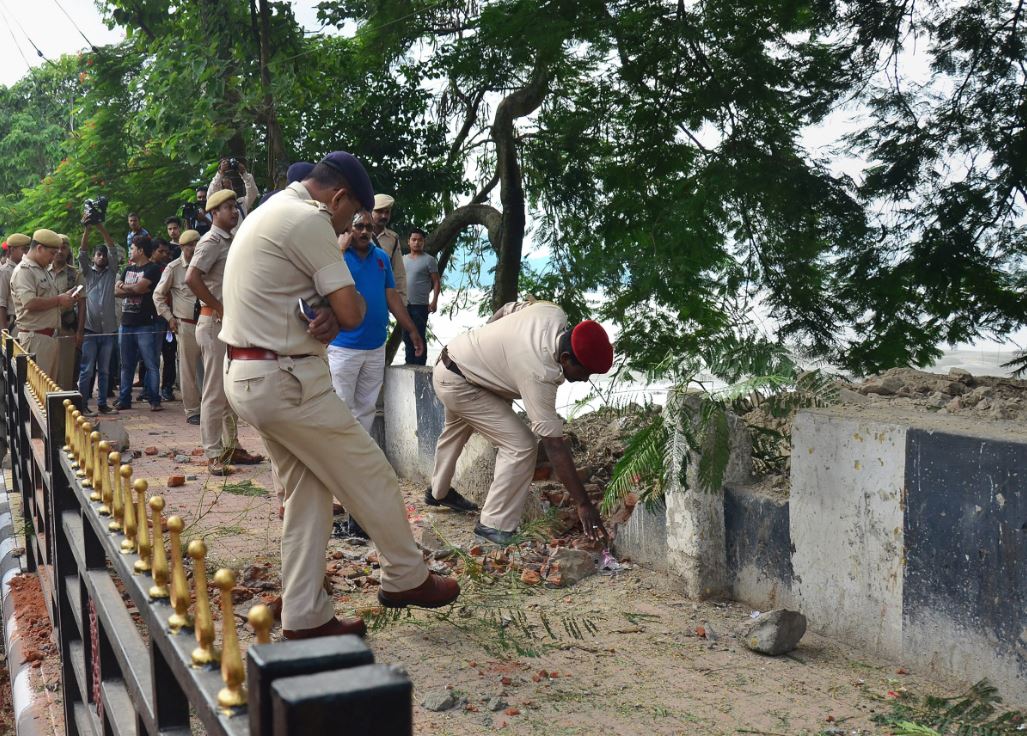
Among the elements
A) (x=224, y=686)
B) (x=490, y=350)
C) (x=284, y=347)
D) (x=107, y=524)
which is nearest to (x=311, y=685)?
(x=224, y=686)

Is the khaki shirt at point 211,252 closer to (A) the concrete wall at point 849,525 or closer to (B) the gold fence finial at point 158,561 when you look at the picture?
(A) the concrete wall at point 849,525

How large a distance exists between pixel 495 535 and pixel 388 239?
117 inches

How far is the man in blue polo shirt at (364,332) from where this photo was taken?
20.0 feet

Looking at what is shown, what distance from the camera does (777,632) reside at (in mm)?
4066

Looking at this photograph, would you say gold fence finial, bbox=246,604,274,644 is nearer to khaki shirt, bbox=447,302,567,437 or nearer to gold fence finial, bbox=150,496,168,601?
gold fence finial, bbox=150,496,168,601

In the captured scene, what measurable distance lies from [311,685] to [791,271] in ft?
24.2

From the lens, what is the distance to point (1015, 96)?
725 centimetres

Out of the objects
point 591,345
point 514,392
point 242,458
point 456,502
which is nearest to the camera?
point 591,345

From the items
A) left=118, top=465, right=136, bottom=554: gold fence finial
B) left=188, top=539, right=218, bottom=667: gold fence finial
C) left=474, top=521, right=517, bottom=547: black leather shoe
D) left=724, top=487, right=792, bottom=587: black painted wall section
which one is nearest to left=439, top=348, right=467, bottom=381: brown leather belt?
left=474, top=521, right=517, bottom=547: black leather shoe

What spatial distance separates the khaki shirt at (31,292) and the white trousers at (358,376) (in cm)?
386

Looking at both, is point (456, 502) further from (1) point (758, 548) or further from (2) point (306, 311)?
(2) point (306, 311)

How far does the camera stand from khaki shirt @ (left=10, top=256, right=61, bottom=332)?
8781 mm

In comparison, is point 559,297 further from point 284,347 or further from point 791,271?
point 284,347

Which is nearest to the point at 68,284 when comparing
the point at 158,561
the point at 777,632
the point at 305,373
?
the point at 305,373
